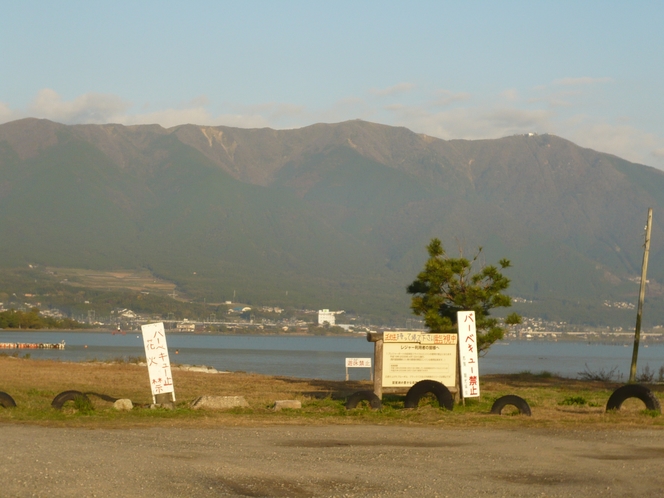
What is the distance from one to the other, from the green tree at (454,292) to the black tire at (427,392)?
802 cm

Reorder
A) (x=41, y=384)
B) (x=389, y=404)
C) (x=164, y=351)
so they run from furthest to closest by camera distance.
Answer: (x=41, y=384) < (x=389, y=404) < (x=164, y=351)

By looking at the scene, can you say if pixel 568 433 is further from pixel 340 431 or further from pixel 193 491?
pixel 193 491

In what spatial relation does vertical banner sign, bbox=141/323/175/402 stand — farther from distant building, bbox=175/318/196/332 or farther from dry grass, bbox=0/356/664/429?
distant building, bbox=175/318/196/332

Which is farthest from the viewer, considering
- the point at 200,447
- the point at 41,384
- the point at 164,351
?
the point at 41,384

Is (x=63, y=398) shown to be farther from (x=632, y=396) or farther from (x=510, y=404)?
(x=632, y=396)

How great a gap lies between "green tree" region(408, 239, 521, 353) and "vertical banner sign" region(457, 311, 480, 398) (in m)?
7.59

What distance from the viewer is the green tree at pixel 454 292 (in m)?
27.4

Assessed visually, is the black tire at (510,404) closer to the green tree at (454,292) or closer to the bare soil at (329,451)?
the bare soil at (329,451)

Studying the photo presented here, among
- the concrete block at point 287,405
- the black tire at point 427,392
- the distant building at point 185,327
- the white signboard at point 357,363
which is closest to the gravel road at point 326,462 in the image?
the concrete block at point 287,405

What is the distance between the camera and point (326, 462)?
11.7 metres

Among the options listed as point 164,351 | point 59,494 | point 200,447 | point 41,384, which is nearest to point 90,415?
point 164,351

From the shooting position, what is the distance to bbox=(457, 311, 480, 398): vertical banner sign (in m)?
19.4

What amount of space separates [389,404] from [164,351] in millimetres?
4994

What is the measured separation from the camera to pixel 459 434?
1484cm
